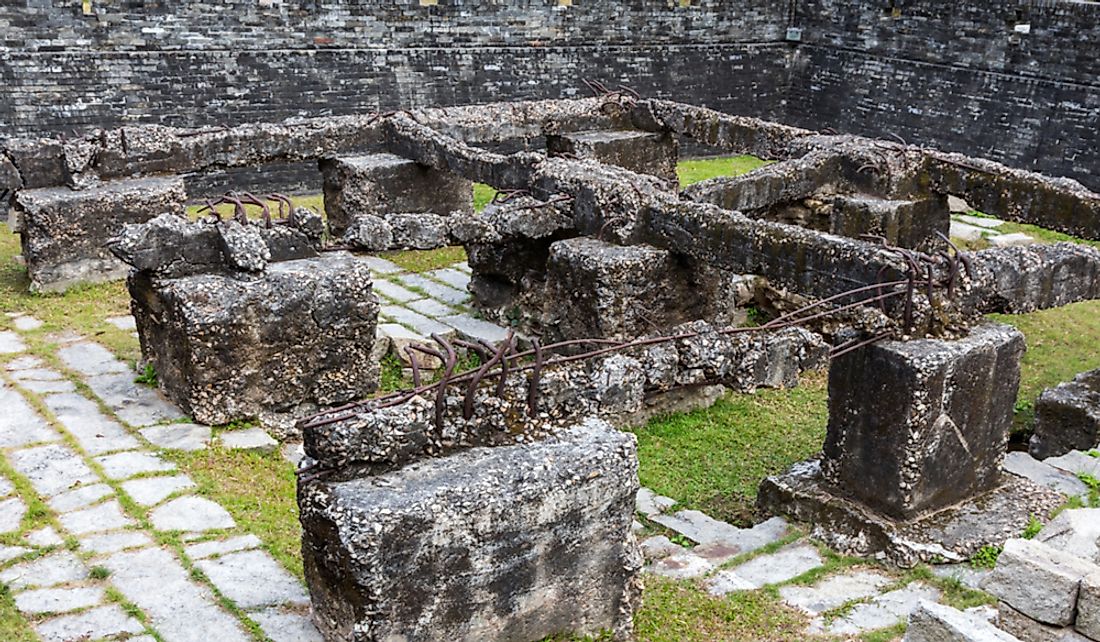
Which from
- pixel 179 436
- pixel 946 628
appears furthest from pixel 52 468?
pixel 946 628

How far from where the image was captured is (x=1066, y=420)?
804 cm

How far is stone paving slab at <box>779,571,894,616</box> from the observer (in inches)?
230

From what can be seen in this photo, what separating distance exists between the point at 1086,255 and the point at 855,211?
11.1ft

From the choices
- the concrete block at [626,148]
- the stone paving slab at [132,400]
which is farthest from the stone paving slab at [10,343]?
the concrete block at [626,148]

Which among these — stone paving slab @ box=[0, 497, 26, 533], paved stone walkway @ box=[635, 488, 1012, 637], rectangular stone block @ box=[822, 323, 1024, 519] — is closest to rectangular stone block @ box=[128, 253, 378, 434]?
stone paving slab @ box=[0, 497, 26, 533]

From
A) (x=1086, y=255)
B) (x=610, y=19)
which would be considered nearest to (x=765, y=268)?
(x=1086, y=255)

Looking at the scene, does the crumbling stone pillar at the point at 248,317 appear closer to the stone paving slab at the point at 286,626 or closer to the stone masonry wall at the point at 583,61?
the stone paving slab at the point at 286,626

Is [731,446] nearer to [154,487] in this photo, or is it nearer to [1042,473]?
[1042,473]

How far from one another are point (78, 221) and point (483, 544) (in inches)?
261

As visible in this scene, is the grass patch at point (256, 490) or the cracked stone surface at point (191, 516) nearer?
the grass patch at point (256, 490)

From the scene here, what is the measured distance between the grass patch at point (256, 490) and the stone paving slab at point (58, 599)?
85 centimetres

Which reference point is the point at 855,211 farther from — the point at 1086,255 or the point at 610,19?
the point at 610,19

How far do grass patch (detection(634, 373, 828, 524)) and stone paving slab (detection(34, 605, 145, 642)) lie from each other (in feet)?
11.1

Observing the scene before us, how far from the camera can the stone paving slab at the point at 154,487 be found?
6.37m
